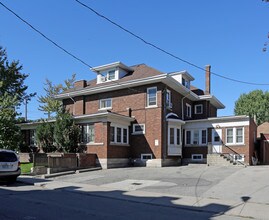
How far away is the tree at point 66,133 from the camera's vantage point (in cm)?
2783

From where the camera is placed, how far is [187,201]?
1283 cm

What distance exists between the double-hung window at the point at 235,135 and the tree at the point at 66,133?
42.4ft


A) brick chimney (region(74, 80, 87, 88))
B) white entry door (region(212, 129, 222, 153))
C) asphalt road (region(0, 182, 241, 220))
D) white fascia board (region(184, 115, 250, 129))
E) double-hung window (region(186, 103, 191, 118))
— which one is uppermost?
brick chimney (region(74, 80, 87, 88))

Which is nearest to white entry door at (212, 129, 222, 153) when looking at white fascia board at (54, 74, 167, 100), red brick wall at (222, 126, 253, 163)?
red brick wall at (222, 126, 253, 163)

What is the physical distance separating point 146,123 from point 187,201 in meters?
16.3

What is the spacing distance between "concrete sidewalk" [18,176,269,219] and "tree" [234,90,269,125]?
56347 mm

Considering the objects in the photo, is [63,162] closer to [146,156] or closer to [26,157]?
[146,156]

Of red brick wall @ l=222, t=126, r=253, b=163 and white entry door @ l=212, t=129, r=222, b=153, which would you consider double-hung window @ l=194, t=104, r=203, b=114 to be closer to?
white entry door @ l=212, t=129, r=222, b=153

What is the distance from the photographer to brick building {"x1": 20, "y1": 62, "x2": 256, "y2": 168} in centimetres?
2769

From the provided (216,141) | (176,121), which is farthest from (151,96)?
(216,141)

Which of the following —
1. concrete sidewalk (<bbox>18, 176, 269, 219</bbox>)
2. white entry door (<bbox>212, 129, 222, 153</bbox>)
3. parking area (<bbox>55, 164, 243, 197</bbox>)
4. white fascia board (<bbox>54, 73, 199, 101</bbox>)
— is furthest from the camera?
white entry door (<bbox>212, 129, 222, 153</bbox>)

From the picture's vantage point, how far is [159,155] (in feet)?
91.7

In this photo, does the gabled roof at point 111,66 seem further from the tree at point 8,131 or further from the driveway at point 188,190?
the driveway at point 188,190

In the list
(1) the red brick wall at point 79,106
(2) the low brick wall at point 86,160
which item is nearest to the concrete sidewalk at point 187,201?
(2) the low brick wall at point 86,160
